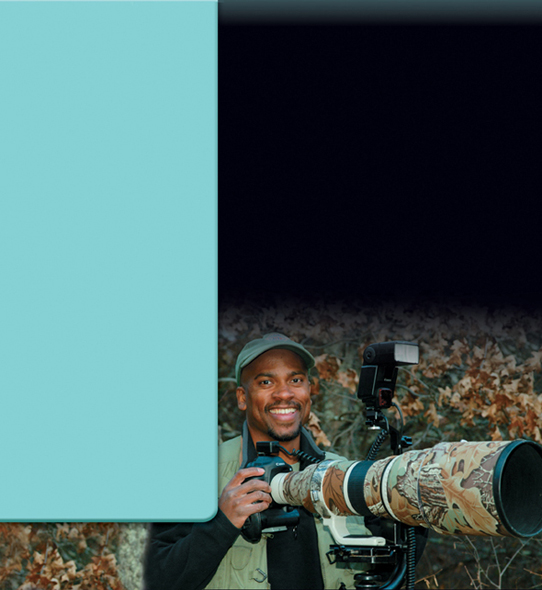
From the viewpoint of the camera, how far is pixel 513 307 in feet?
13.3

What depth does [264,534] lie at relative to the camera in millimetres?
2475

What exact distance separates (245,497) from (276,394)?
2.81 feet

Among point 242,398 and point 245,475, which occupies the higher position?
point 242,398

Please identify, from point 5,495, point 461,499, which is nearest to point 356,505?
point 461,499

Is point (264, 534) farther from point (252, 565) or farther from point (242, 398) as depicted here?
point (242, 398)

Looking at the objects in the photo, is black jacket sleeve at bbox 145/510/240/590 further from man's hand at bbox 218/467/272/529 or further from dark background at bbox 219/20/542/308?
dark background at bbox 219/20/542/308

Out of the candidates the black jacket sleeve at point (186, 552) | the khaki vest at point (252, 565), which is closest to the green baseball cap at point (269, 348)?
the khaki vest at point (252, 565)

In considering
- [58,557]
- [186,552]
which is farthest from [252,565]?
[58,557]

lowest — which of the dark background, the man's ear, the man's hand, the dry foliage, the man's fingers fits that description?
the dry foliage

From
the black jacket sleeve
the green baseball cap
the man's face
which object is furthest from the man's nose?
the black jacket sleeve

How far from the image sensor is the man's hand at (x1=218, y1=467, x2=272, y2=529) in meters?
A: 2.41

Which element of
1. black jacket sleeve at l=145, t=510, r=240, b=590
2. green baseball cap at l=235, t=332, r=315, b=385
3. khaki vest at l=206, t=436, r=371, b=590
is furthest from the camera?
green baseball cap at l=235, t=332, r=315, b=385

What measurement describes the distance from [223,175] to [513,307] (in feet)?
5.53

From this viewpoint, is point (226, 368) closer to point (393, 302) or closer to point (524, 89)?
point (393, 302)
